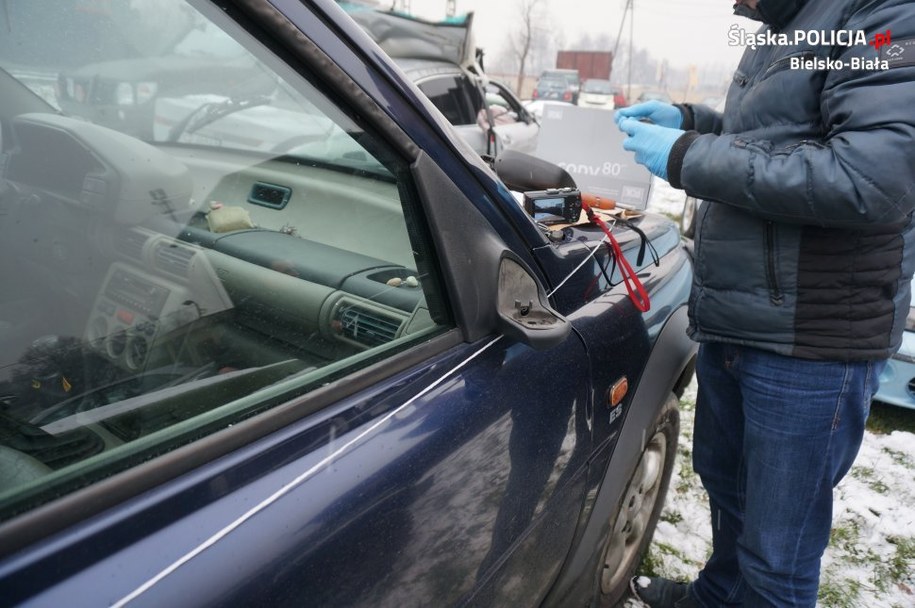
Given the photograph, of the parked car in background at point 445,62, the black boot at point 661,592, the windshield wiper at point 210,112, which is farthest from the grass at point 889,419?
the parked car in background at point 445,62

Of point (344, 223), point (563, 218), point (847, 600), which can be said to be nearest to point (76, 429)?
point (344, 223)

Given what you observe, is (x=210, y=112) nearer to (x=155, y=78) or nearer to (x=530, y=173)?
(x=155, y=78)

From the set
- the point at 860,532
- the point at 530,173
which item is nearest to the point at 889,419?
the point at 860,532

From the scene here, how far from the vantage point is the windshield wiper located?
1.41 metres

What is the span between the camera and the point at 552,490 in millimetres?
1322

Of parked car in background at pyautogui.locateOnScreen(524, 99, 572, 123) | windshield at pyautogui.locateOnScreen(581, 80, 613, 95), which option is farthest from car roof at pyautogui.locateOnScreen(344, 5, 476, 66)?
windshield at pyautogui.locateOnScreen(581, 80, 613, 95)

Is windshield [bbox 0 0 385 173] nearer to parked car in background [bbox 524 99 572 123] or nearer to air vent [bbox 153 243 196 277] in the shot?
air vent [bbox 153 243 196 277]

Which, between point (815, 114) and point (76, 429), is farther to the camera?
point (815, 114)

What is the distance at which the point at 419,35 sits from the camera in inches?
237

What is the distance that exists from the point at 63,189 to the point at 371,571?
0.92m

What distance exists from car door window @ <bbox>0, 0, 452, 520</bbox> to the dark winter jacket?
2.40 feet

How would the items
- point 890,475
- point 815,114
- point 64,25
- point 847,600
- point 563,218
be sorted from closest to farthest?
point 64,25 < point 815,114 < point 563,218 < point 847,600 < point 890,475

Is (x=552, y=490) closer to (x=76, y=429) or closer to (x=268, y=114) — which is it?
(x=76, y=429)

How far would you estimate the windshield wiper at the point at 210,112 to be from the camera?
141cm
